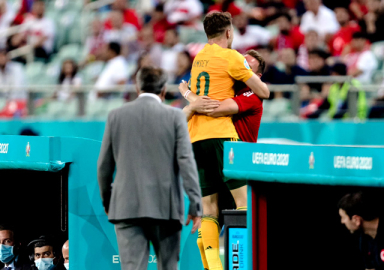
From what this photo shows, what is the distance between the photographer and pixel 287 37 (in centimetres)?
1184

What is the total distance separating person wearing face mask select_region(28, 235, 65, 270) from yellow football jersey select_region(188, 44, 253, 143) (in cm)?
150

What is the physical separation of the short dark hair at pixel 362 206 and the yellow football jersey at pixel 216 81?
1415 mm

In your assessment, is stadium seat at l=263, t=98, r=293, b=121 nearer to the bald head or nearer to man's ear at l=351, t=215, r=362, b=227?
the bald head

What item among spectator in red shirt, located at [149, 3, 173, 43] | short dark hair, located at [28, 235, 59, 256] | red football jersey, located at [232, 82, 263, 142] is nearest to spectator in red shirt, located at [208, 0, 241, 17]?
spectator in red shirt, located at [149, 3, 173, 43]

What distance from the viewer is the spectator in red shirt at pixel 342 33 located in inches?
456

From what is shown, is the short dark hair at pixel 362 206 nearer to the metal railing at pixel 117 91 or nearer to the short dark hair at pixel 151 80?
the short dark hair at pixel 151 80

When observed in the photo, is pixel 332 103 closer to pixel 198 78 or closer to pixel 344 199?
pixel 198 78

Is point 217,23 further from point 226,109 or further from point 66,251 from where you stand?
point 66,251

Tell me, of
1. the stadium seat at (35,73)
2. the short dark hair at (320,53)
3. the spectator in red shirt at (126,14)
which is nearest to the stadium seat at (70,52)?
the stadium seat at (35,73)

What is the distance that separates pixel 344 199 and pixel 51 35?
35.6 feet

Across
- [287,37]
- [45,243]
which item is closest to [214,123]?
[45,243]

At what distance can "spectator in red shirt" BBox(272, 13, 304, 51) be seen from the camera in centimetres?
1176

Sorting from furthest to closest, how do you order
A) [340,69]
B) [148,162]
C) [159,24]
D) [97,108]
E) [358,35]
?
[159,24] < [97,108] < [358,35] < [340,69] < [148,162]

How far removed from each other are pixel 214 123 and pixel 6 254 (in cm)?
214
